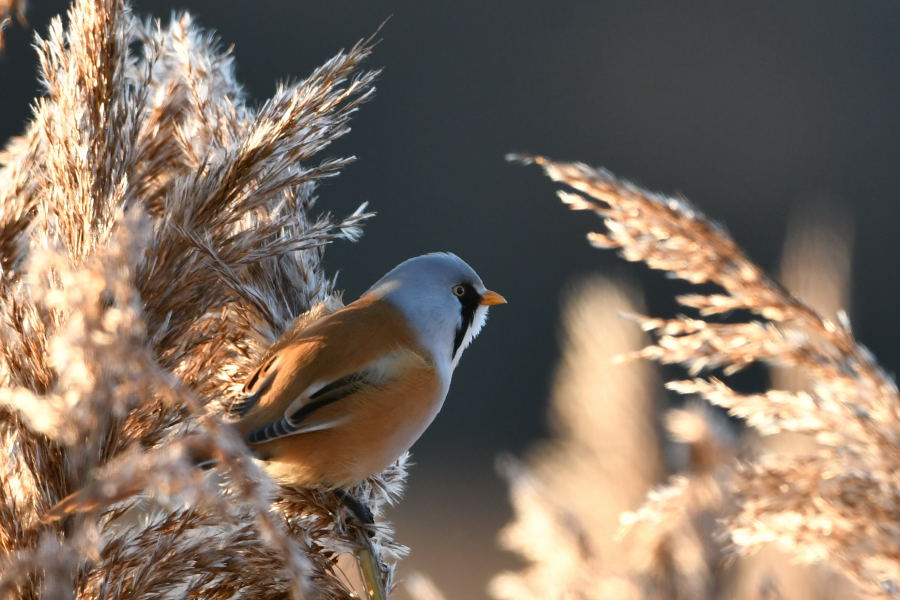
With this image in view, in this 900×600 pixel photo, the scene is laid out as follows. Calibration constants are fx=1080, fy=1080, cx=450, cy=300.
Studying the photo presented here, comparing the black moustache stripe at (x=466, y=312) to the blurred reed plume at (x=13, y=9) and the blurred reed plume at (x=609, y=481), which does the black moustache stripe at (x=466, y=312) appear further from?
the blurred reed plume at (x=13, y=9)

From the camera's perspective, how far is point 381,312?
141cm

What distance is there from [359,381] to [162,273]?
458 mm

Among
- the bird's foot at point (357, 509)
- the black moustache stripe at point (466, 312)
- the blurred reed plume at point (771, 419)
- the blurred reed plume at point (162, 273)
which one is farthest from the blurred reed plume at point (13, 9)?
the black moustache stripe at point (466, 312)

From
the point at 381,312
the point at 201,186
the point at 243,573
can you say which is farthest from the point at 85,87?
the point at 381,312

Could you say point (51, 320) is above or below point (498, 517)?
above

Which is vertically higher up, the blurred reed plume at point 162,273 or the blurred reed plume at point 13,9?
the blurred reed plume at point 13,9

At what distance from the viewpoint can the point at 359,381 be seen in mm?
1317

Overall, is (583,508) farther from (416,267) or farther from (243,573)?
(416,267)

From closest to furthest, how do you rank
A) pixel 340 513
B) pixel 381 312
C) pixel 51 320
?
pixel 51 320
pixel 340 513
pixel 381 312

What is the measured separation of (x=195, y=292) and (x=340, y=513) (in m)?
0.28

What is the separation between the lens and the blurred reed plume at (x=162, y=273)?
2.65 ft

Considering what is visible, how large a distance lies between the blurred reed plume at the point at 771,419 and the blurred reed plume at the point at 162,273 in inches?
10.9

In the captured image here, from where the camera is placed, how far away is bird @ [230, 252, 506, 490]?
3.81ft

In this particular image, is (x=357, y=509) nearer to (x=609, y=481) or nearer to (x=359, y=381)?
(x=359, y=381)
